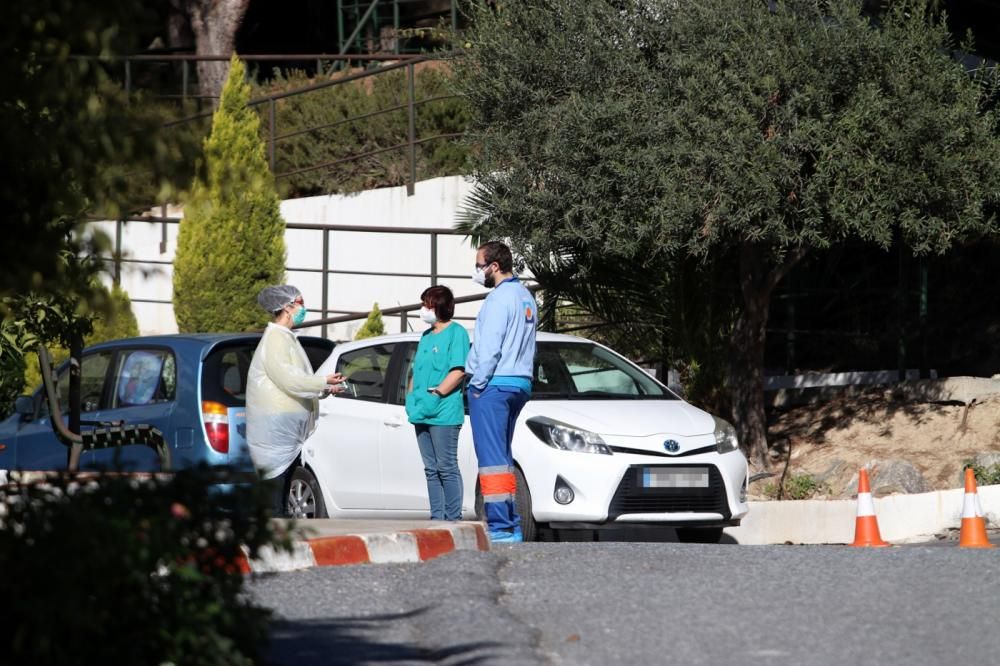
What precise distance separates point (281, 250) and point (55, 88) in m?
14.9

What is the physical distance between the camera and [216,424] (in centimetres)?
1152

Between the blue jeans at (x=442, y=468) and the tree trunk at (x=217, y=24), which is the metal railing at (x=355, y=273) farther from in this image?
the blue jeans at (x=442, y=468)

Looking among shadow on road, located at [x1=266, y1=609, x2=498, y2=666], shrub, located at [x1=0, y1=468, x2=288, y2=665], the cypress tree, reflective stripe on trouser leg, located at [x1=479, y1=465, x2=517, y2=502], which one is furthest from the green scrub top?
the cypress tree

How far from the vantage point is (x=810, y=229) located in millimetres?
13305

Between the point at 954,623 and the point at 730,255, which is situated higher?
the point at 730,255

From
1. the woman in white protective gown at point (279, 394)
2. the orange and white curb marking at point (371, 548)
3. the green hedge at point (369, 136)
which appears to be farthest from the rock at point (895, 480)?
the green hedge at point (369, 136)

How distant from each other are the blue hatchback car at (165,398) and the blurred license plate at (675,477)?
2.76 m

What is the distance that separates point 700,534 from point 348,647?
570 centimetres

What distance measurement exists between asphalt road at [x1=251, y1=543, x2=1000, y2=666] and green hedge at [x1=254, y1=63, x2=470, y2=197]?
1322cm

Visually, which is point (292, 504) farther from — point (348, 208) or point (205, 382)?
point (348, 208)

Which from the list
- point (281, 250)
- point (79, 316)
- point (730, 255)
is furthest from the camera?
point (281, 250)

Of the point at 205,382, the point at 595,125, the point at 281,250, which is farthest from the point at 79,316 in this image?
the point at 281,250

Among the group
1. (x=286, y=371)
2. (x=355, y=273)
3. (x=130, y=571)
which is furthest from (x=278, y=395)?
(x=355, y=273)

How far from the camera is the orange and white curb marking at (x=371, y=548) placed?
26.1 feet
